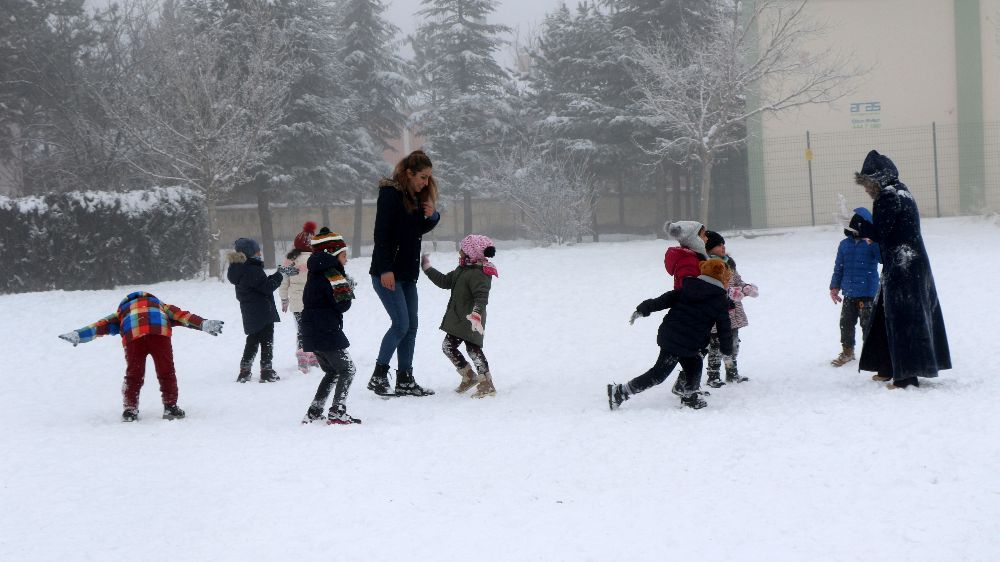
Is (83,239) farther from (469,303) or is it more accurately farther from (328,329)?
(328,329)

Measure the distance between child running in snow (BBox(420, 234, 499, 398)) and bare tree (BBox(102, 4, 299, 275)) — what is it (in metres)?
13.4

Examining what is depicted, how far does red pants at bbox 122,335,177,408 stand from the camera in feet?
24.2

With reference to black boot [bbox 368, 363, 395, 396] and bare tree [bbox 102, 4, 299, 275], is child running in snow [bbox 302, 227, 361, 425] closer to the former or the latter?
black boot [bbox 368, 363, 395, 396]

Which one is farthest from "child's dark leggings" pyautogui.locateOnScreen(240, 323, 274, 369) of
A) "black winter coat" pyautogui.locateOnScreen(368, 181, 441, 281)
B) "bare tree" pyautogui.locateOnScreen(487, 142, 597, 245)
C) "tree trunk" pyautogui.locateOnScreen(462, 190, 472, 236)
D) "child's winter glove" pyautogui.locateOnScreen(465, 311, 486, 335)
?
"tree trunk" pyautogui.locateOnScreen(462, 190, 472, 236)

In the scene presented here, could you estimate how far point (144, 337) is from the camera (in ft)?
24.3

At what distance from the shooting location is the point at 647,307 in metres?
6.87

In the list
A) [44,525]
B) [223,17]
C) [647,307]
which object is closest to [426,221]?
[647,307]

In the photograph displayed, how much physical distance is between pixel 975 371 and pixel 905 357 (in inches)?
43.8

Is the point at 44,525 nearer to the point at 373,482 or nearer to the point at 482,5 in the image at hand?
the point at 373,482

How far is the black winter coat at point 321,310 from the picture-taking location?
6.72 metres

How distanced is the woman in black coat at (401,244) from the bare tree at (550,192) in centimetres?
2071

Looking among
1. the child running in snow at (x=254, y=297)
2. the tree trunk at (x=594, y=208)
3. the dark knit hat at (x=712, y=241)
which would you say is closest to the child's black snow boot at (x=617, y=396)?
the dark knit hat at (x=712, y=241)

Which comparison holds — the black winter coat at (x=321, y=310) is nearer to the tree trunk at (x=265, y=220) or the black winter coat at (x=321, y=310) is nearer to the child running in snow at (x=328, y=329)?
the child running in snow at (x=328, y=329)

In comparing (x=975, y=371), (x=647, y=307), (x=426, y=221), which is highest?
(x=426, y=221)
